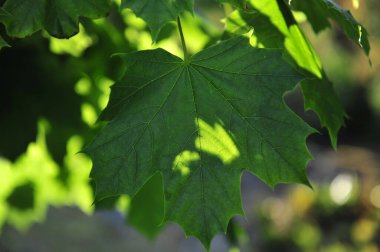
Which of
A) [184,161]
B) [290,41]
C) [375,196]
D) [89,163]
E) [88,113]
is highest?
[290,41]

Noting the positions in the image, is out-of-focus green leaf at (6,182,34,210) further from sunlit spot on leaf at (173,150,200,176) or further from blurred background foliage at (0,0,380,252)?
sunlit spot on leaf at (173,150,200,176)

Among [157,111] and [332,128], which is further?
[332,128]

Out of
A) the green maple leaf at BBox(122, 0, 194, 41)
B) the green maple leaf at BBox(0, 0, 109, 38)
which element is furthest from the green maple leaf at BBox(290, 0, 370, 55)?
the green maple leaf at BBox(0, 0, 109, 38)

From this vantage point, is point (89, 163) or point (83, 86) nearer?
point (83, 86)

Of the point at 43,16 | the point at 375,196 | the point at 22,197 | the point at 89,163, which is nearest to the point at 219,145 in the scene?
the point at 43,16

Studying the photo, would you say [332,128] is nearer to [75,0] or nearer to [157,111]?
[157,111]

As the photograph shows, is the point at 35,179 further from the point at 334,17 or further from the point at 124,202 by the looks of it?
the point at 334,17

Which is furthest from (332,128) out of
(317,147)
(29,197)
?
(317,147)

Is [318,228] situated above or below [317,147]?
above
